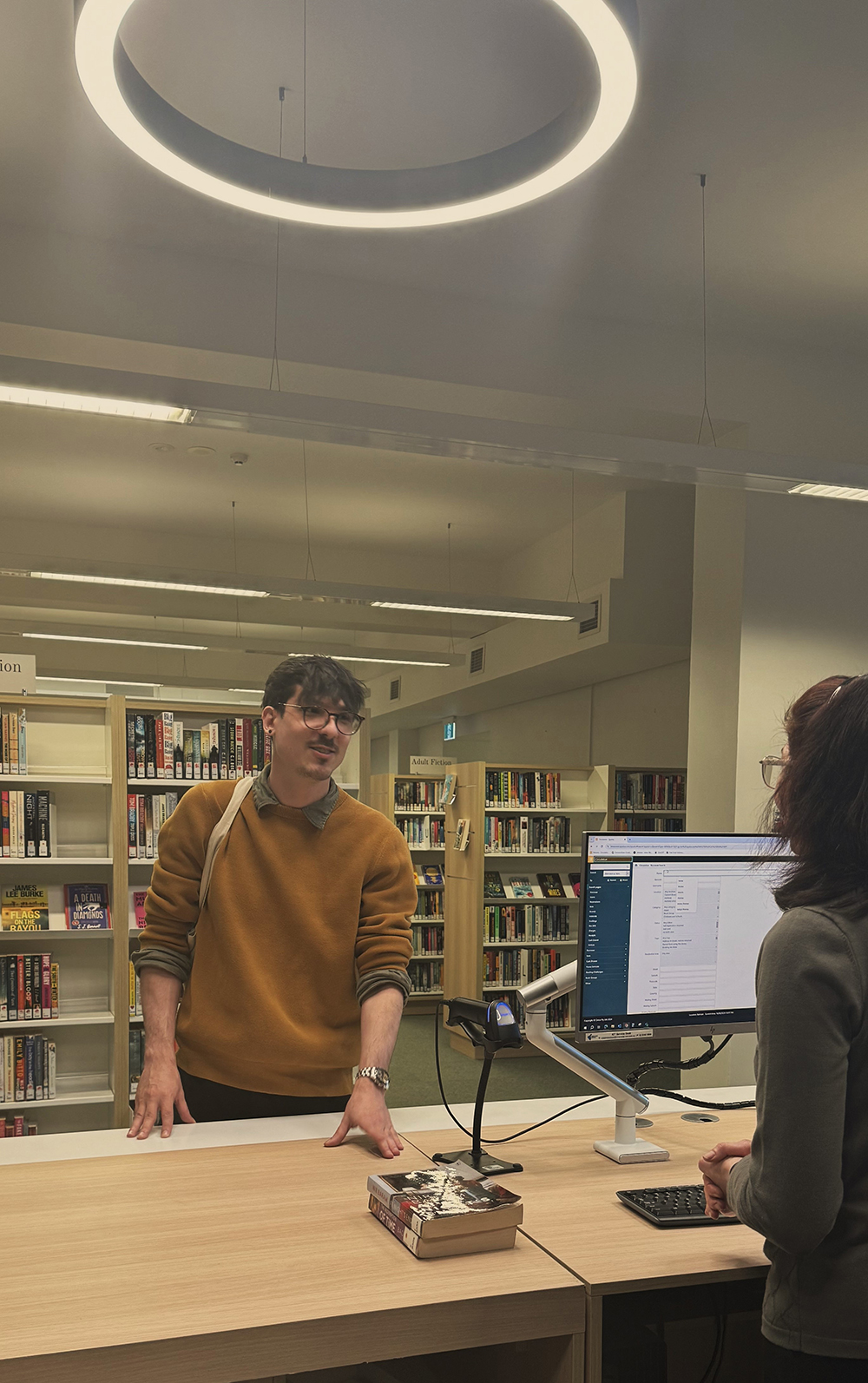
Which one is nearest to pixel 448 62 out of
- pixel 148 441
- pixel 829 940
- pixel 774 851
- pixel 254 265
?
pixel 254 265

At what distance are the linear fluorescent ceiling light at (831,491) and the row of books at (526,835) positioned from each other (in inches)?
166

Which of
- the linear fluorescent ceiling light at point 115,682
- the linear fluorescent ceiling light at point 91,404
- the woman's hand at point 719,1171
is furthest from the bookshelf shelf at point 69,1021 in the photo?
the linear fluorescent ceiling light at point 115,682

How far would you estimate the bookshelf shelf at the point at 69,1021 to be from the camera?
4312 millimetres

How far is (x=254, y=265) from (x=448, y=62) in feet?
4.83

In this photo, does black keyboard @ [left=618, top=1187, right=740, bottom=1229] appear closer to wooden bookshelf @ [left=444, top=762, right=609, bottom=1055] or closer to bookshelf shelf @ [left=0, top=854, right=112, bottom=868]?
bookshelf shelf @ [left=0, top=854, right=112, bottom=868]

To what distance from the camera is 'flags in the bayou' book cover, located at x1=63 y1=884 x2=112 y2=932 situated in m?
4.50

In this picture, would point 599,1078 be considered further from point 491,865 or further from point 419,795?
point 419,795

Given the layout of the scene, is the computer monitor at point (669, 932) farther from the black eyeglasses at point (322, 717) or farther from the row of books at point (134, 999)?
the row of books at point (134, 999)

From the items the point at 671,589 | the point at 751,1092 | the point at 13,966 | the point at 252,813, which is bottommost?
the point at 13,966

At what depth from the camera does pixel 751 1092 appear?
7.97 ft

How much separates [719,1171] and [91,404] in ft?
9.56

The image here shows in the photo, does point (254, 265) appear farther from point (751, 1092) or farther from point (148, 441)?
point (751, 1092)

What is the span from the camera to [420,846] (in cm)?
909

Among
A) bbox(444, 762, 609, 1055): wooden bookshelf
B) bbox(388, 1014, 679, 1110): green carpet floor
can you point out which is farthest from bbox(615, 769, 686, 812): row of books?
bbox(388, 1014, 679, 1110): green carpet floor
